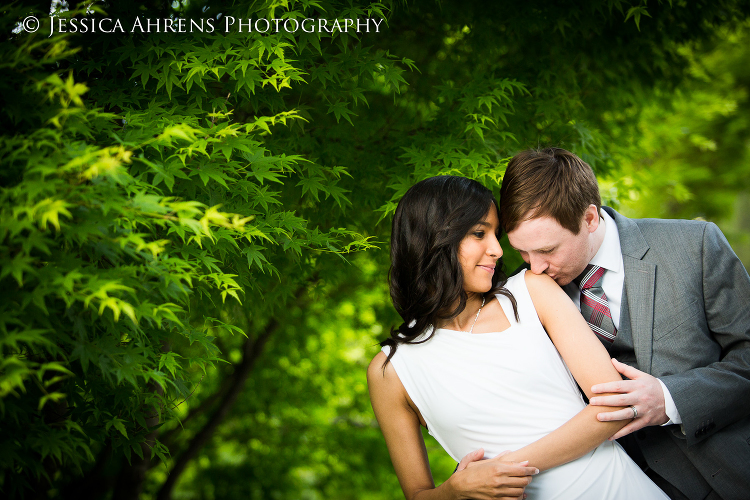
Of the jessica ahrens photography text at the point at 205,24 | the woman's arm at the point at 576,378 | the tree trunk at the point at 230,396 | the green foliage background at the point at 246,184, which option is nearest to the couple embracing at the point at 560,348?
the woman's arm at the point at 576,378

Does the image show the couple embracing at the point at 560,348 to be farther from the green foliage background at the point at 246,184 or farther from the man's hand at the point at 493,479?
the green foliage background at the point at 246,184

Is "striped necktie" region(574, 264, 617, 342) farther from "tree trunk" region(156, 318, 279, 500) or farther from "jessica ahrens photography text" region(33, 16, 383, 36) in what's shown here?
"tree trunk" region(156, 318, 279, 500)

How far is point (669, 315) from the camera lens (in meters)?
2.40

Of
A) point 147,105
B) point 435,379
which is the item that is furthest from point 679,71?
point 147,105

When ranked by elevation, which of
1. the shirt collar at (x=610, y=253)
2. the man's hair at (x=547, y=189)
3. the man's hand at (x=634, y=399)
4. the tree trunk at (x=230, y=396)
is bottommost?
the tree trunk at (x=230, y=396)

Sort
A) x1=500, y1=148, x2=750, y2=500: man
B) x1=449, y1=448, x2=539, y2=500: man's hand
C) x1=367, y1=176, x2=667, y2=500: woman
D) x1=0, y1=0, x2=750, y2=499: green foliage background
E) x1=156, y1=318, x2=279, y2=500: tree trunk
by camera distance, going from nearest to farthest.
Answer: x1=0, y1=0, x2=750, y2=499: green foliage background → x1=449, y1=448, x2=539, y2=500: man's hand → x1=367, y1=176, x2=667, y2=500: woman → x1=500, y1=148, x2=750, y2=500: man → x1=156, y1=318, x2=279, y2=500: tree trunk

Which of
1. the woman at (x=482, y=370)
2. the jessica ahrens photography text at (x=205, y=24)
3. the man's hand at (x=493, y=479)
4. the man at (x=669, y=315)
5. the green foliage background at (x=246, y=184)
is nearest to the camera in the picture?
the green foliage background at (x=246, y=184)

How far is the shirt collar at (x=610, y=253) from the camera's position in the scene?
2586mm

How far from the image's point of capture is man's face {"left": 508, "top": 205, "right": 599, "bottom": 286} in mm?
2393

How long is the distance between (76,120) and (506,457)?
2110 millimetres

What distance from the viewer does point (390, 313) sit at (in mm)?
5012

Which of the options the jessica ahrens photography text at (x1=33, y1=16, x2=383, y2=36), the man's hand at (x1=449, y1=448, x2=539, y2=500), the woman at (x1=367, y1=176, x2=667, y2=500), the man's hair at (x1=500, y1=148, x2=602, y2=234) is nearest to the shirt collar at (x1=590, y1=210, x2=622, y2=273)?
the man's hair at (x1=500, y1=148, x2=602, y2=234)

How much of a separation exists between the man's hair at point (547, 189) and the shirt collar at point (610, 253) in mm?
176

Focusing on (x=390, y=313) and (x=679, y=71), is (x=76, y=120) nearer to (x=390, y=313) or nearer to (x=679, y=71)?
(x=390, y=313)
